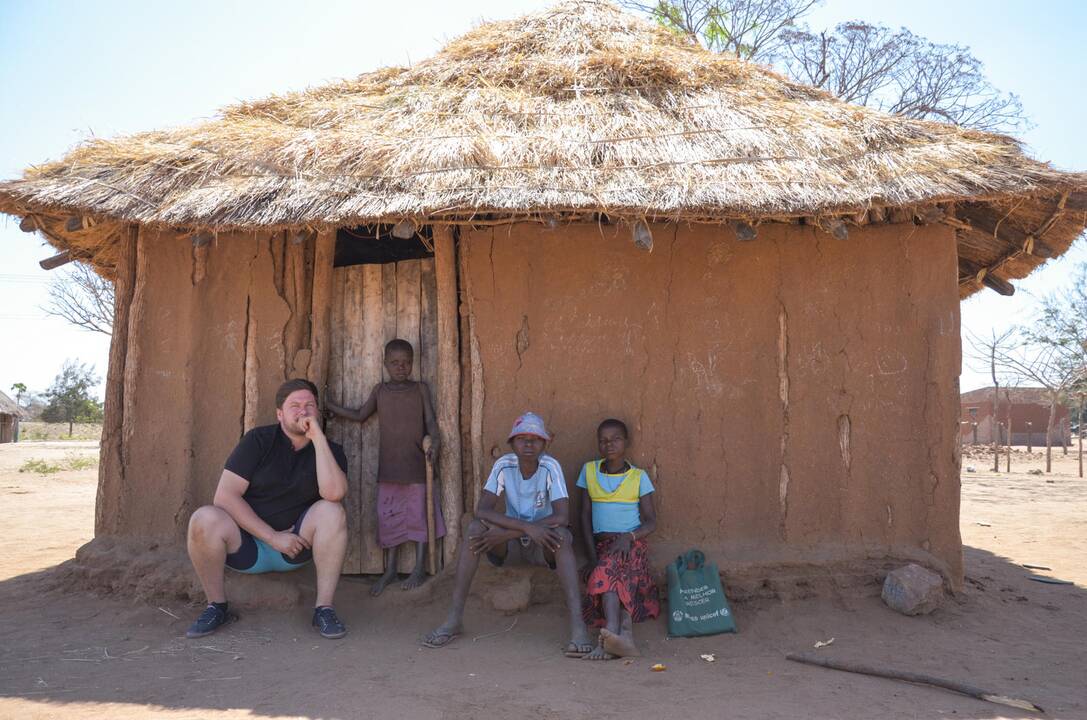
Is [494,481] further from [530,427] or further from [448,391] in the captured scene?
[448,391]

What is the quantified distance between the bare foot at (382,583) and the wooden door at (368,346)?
154mm

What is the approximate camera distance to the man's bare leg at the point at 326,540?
170 inches

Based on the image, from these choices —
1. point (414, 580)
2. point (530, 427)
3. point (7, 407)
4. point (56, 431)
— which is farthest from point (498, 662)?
point (56, 431)

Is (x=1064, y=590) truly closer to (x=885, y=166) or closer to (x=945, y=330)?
(x=945, y=330)

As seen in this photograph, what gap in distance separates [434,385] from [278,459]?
3.49ft

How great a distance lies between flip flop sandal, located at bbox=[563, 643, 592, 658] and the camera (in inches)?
157

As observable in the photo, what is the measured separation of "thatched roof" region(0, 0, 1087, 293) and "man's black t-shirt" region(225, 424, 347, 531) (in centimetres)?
117

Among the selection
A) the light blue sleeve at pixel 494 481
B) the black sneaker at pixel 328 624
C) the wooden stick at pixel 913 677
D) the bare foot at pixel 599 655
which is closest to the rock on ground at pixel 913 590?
the wooden stick at pixel 913 677

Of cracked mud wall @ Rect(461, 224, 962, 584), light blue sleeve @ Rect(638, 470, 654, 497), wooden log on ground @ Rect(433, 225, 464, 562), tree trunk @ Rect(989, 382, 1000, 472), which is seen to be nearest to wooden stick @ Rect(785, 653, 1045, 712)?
cracked mud wall @ Rect(461, 224, 962, 584)

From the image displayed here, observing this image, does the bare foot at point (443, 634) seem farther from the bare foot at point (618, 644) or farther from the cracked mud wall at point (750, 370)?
the cracked mud wall at point (750, 370)

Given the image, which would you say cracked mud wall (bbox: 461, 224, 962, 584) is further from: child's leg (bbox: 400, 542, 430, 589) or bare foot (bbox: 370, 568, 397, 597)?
bare foot (bbox: 370, 568, 397, 597)

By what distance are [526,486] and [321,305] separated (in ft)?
5.79

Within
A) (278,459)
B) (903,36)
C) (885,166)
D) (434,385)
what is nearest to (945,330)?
(885,166)

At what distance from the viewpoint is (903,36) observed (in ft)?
48.5
